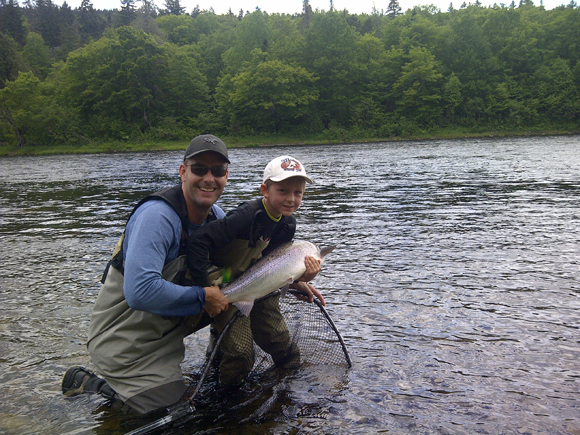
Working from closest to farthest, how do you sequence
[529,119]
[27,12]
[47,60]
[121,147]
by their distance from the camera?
[121,147] < [529,119] < [47,60] < [27,12]

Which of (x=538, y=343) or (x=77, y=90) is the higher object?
(x=77, y=90)

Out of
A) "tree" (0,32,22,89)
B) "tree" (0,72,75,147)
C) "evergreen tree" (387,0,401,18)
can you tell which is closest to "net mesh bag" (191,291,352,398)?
"tree" (0,72,75,147)

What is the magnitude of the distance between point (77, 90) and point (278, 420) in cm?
8169

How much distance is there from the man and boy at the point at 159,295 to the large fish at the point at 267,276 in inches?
4.5

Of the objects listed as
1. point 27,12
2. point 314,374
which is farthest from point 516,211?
point 27,12

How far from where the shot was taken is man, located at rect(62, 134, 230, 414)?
362cm

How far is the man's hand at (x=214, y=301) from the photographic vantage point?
3.91 metres

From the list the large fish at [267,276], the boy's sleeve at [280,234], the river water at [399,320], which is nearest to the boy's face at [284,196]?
the boy's sleeve at [280,234]

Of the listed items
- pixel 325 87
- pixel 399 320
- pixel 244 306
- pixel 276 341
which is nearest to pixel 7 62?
pixel 325 87

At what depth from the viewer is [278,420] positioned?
4.05 m

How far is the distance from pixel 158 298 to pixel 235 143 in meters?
58.5

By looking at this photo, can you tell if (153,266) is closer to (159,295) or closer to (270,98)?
(159,295)

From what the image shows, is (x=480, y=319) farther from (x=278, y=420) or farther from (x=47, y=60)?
(x=47, y=60)

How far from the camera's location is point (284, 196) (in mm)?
4277
